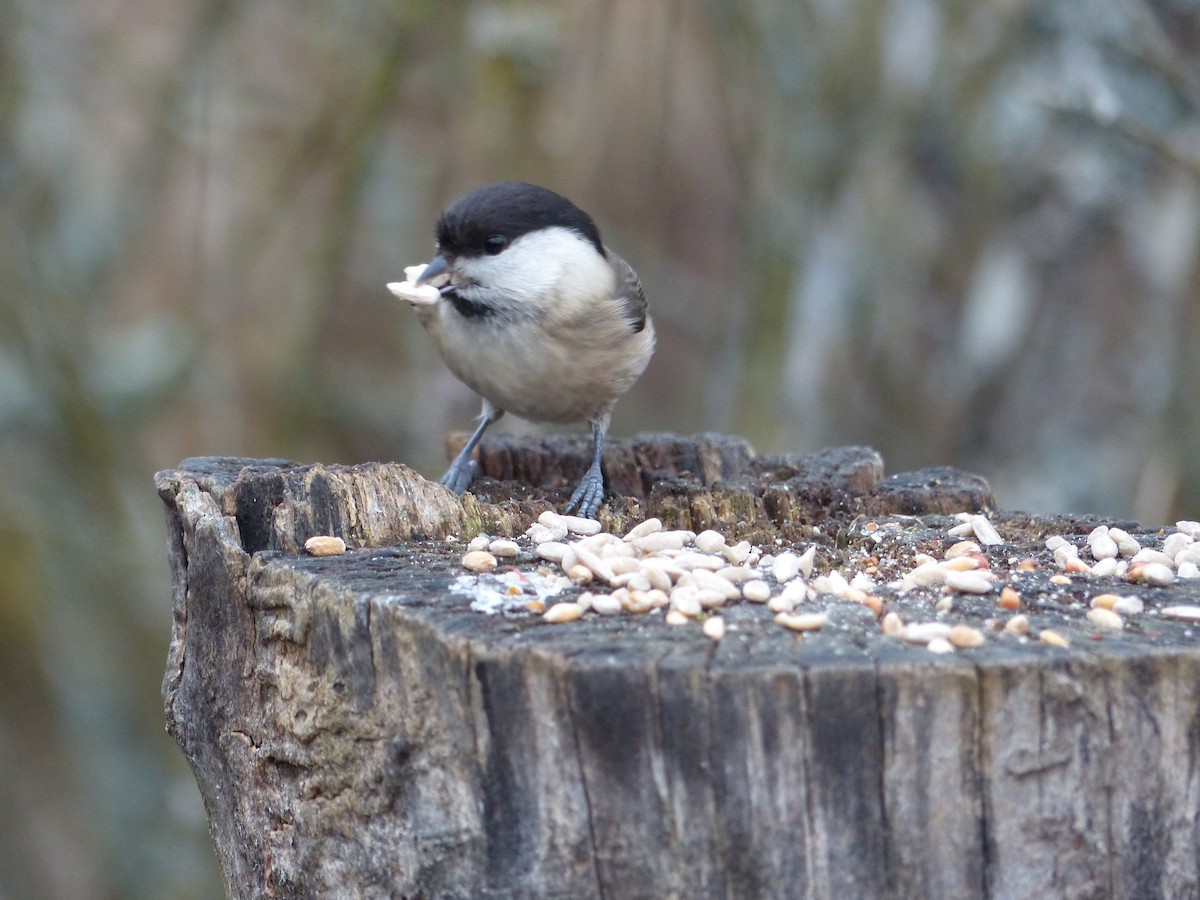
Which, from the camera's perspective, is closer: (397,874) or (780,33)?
(397,874)

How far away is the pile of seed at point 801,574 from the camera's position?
1.56 meters

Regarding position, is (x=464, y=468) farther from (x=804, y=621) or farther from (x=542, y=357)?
(x=804, y=621)

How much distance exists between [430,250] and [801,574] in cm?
326

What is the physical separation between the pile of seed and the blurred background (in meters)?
2.38

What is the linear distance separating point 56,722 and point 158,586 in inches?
25.0

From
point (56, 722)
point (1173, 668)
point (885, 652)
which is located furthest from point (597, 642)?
point (56, 722)

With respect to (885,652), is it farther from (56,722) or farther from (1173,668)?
(56,722)

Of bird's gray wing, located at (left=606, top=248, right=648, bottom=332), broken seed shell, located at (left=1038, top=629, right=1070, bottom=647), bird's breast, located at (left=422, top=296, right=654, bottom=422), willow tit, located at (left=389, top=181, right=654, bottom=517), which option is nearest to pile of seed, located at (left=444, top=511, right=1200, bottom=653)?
broken seed shell, located at (left=1038, top=629, right=1070, bottom=647)

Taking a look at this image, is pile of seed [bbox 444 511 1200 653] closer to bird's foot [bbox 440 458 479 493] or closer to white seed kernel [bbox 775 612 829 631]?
white seed kernel [bbox 775 612 829 631]

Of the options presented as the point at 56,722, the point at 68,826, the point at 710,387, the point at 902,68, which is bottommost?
the point at 68,826

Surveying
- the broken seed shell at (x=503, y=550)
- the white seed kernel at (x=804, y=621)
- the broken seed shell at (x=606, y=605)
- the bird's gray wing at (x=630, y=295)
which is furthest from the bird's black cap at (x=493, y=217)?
the white seed kernel at (x=804, y=621)

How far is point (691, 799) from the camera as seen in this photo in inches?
55.9

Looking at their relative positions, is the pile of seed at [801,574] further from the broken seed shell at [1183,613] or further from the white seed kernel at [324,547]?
the white seed kernel at [324,547]

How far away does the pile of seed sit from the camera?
156cm
